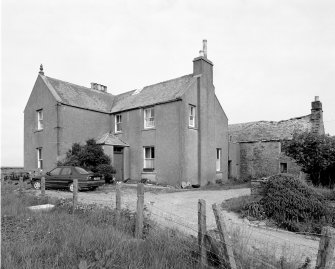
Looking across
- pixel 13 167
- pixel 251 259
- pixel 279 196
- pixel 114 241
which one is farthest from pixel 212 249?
pixel 13 167

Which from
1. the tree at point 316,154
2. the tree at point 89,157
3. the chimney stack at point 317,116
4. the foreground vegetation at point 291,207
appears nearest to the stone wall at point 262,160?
the chimney stack at point 317,116

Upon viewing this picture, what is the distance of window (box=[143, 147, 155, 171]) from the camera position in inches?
824

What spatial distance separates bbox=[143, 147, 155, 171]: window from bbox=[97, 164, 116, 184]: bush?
2.98m

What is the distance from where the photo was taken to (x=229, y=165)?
2628 centimetres

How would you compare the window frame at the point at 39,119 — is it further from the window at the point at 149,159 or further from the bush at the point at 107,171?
the window at the point at 149,159

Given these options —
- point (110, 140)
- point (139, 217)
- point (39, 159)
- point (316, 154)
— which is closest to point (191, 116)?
point (110, 140)

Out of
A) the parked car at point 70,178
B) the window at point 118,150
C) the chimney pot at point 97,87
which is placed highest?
the chimney pot at point 97,87

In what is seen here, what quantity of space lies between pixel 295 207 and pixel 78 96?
19.9 m

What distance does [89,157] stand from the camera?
18547mm

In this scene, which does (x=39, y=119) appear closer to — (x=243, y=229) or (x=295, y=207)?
(x=295, y=207)

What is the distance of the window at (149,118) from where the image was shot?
834 inches

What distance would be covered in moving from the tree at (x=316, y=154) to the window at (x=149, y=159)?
9.82 metres

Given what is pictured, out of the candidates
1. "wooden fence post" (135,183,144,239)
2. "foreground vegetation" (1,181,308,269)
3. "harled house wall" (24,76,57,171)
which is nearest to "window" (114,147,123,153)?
"harled house wall" (24,76,57,171)

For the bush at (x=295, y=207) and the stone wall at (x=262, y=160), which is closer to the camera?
the bush at (x=295, y=207)
